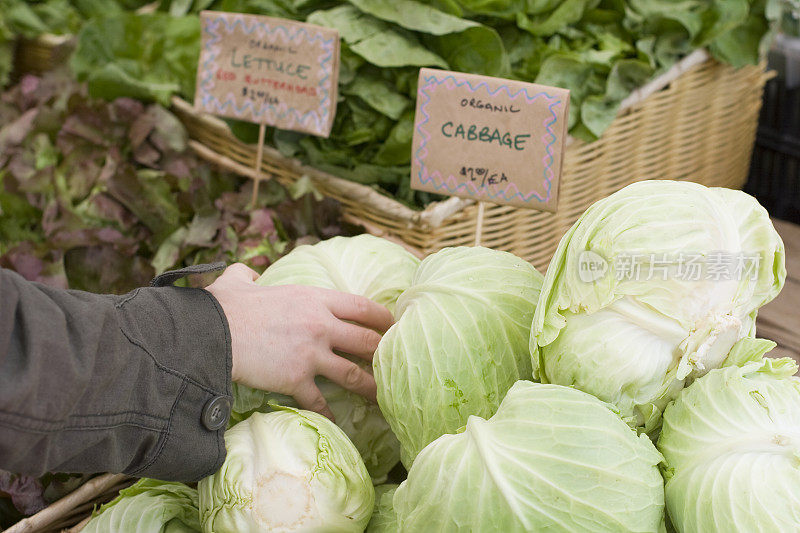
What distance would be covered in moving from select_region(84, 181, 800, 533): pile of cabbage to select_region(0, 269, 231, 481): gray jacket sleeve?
3.9 inches

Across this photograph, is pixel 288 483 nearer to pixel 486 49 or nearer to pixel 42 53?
pixel 486 49

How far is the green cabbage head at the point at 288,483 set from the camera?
1188mm

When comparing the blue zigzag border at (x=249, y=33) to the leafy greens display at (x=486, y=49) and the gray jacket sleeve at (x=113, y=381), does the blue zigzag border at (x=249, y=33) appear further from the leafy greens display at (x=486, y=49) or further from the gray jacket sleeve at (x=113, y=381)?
the gray jacket sleeve at (x=113, y=381)

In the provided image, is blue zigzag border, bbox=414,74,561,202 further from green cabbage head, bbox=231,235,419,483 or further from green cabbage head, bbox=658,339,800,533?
green cabbage head, bbox=658,339,800,533

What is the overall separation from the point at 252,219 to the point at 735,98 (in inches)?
81.1

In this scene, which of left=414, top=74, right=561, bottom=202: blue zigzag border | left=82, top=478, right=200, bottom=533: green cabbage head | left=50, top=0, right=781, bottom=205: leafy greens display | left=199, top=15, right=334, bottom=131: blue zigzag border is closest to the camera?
left=82, top=478, right=200, bottom=533: green cabbage head

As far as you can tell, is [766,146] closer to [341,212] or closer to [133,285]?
[341,212]

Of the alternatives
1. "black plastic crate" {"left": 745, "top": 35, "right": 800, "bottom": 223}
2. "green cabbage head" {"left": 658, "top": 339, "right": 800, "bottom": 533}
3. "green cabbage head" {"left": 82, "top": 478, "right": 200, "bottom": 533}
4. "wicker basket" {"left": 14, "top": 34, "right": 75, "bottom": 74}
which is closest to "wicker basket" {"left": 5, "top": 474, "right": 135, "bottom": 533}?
"green cabbage head" {"left": 82, "top": 478, "right": 200, "bottom": 533}

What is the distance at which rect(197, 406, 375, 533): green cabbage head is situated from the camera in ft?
3.90

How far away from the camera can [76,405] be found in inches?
42.6

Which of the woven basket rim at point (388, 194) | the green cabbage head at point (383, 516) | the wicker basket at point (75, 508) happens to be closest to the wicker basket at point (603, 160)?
the woven basket rim at point (388, 194)

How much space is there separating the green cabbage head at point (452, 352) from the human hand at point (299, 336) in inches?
5.4

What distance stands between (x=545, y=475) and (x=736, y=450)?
0.89 ft

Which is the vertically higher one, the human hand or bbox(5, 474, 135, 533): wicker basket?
the human hand
